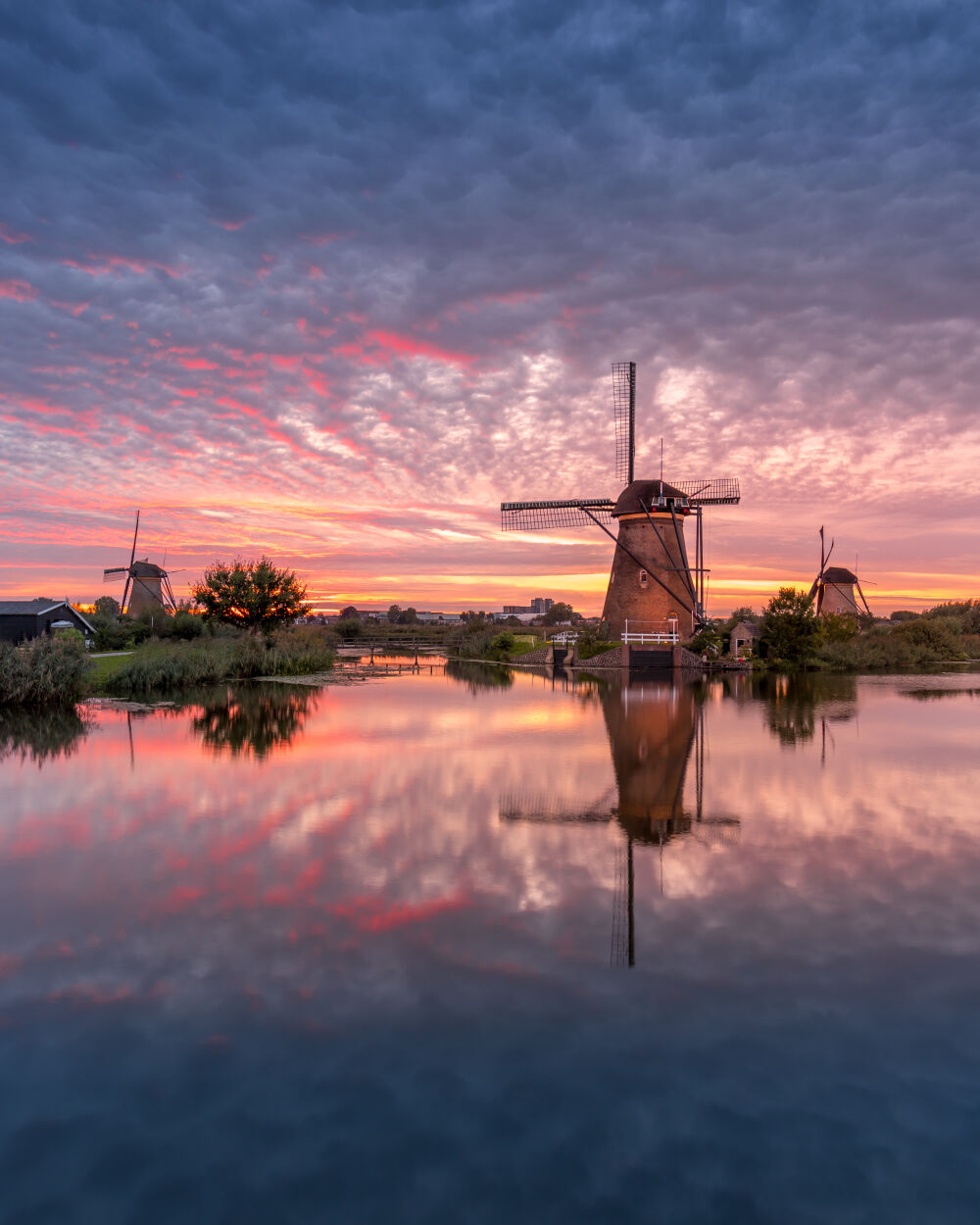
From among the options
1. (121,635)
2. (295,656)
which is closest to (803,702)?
(295,656)

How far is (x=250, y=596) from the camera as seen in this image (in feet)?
120

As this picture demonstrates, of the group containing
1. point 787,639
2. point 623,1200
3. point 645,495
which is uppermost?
point 645,495

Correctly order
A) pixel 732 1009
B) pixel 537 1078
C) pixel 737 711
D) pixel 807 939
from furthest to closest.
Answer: pixel 737 711 < pixel 807 939 < pixel 732 1009 < pixel 537 1078

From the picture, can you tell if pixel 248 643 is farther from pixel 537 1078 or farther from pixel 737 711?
pixel 537 1078

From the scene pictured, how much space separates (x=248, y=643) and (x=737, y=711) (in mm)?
22017

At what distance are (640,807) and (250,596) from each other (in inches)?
1217

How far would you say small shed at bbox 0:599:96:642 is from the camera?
3709cm

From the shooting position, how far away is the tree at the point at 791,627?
3766 centimetres

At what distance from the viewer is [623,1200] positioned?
10.5 ft

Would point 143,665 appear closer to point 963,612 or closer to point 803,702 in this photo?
point 803,702

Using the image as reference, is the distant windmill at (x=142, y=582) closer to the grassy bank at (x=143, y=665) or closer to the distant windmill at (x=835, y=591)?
the grassy bank at (x=143, y=665)

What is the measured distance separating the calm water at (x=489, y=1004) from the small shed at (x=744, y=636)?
95.4 ft

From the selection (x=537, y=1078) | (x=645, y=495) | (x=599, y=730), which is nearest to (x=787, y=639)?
(x=645, y=495)

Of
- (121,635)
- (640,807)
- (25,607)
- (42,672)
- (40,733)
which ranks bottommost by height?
(40,733)
